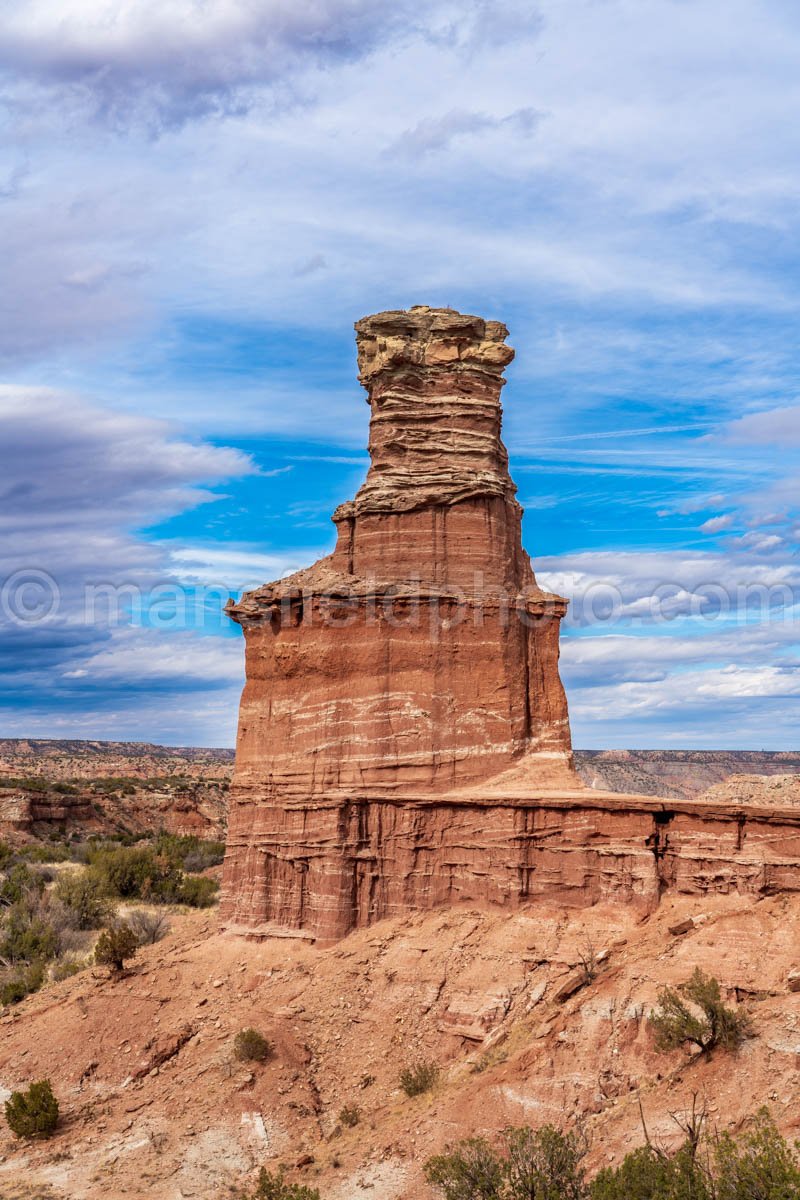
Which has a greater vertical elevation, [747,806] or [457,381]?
[457,381]

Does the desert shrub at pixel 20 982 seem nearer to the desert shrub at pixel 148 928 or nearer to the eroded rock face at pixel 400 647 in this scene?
the desert shrub at pixel 148 928

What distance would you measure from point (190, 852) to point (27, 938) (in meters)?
23.3

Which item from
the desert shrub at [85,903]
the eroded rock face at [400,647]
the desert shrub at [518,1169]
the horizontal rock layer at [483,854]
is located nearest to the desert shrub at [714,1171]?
the desert shrub at [518,1169]

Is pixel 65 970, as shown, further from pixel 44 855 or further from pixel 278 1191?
pixel 44 855

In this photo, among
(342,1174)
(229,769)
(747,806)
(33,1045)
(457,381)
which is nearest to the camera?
(342,1174)

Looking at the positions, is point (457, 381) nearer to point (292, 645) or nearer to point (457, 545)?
point (457, 545)

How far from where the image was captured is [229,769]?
122625mm

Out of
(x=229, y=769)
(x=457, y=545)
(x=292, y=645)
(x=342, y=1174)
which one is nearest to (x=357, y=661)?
(x=292, y=645)

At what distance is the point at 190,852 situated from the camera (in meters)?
63.8

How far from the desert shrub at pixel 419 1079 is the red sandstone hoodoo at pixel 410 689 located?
15.6 feet

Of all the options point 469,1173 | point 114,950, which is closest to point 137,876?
point 114,950

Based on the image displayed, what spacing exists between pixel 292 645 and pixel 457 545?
5696 mm

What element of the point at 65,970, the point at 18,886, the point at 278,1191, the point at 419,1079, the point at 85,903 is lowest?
the point at 278,1191

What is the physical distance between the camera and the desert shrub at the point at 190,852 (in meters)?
60.0
